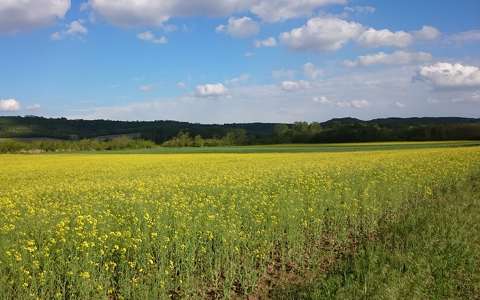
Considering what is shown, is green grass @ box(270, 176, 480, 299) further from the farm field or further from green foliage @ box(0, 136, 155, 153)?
green foliage @ box(0, 136, 155, 153)

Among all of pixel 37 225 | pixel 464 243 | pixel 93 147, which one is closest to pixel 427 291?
pixel 464 243

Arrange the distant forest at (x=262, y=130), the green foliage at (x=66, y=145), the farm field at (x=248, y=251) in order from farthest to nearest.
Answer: the distant forest at (x=262, y=130) → the green foliage at (x=66, y=145) → the farm field at (x=248, y=251)

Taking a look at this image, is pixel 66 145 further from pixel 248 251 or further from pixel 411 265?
pixel 411 265

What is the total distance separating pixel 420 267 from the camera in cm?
816

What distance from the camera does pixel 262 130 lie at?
15925 cm

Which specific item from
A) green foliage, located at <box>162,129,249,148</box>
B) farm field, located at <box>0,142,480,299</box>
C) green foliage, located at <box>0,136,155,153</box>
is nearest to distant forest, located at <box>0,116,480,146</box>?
green foliage, located at <box>162,129,249,148</box>

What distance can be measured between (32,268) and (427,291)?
20.3 ft

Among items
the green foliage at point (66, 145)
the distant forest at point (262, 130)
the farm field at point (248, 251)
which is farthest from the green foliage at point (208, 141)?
the farm field at point (248, 251)

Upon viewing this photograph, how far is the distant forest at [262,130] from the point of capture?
8281 centimetres

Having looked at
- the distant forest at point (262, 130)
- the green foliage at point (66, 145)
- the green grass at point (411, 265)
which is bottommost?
the green grass at point (411, 265)

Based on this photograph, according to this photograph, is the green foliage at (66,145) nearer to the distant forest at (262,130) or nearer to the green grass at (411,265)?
the distant forest at (262,130)

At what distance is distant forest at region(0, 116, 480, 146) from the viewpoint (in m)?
82.8

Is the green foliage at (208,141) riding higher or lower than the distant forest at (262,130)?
lower

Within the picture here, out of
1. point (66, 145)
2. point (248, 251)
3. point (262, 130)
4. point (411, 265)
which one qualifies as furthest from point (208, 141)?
point (411, 265)
